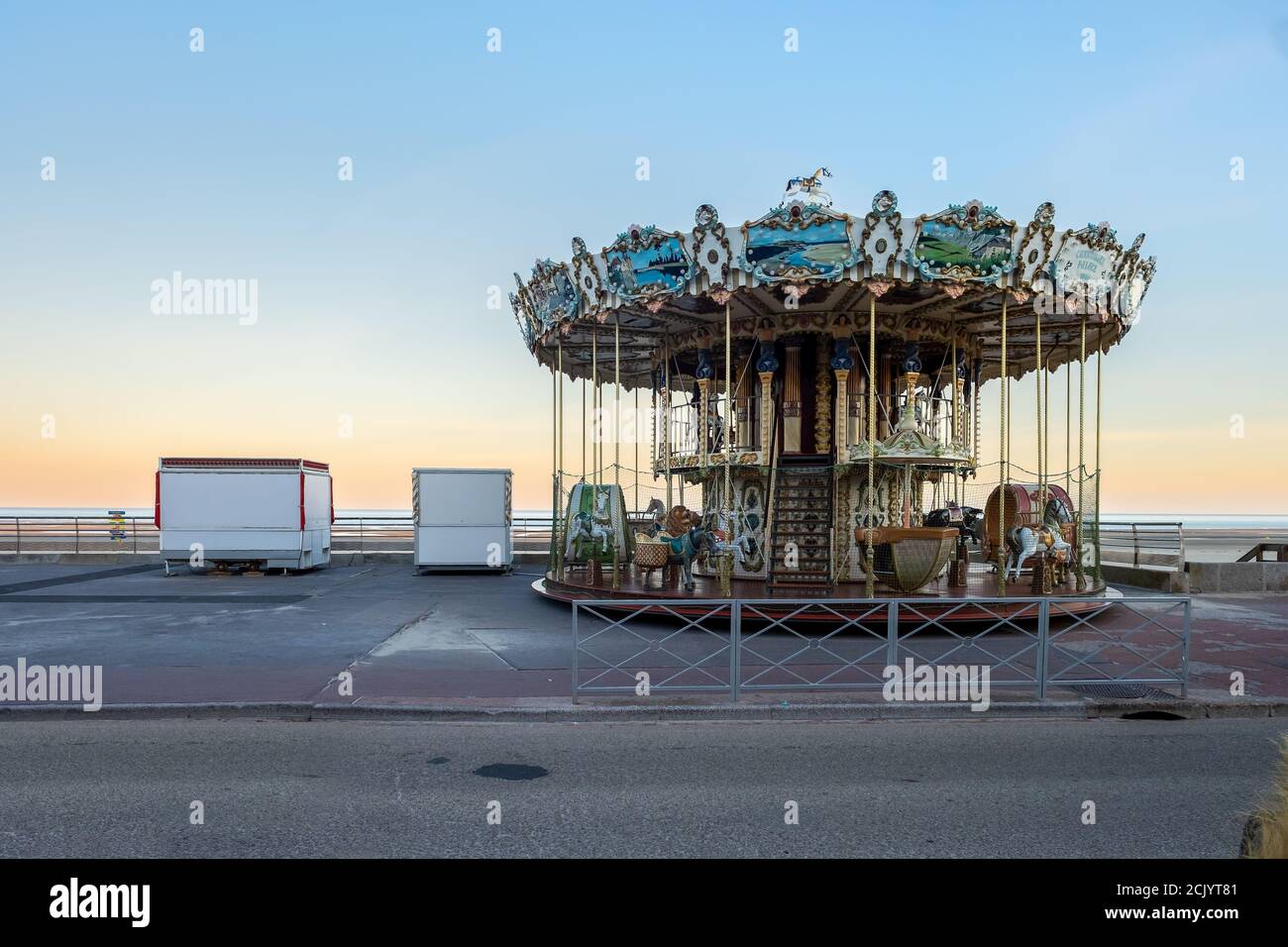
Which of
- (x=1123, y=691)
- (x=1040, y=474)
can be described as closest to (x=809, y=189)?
(x=1040, y=474)

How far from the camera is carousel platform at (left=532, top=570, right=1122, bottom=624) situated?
1411cm

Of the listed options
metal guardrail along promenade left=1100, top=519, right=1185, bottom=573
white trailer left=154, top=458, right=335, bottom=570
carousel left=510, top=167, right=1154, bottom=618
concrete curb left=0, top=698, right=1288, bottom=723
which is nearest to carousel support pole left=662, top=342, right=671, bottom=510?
carousel left=510, top=167, right=1154, bottom=618

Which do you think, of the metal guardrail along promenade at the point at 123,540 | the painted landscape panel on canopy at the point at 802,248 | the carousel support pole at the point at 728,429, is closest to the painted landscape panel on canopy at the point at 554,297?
the carousel support pole at the point at 728,429

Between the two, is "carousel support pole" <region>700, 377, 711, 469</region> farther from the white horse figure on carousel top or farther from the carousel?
the white horse figure on carousel top

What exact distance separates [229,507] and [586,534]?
1110 cm

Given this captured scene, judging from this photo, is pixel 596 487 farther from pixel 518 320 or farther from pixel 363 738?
pixel 363 738

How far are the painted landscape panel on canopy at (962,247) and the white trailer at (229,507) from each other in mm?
16850

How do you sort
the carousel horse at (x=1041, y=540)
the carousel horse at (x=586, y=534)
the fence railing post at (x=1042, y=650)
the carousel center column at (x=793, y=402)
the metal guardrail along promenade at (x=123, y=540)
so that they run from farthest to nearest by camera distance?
1. the metal guardrail along promenade at (x=123, y=540)
2. the carousel center column at (x=793, y=402)
3. the carousel horse at (x=586, y=534)
4. the carousel horse at (x=1041, y=540)
5. the fence railing post at (x=1042, y=650)

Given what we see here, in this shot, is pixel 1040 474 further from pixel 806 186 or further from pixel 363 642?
pixel 363 642

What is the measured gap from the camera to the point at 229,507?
76.5ft

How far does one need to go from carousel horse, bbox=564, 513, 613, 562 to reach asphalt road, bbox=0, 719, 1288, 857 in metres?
9.43

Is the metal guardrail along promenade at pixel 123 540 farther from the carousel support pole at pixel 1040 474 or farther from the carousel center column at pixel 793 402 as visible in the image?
the carousel support pole at pixel 1040 474

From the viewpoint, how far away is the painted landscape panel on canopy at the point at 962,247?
14.4m

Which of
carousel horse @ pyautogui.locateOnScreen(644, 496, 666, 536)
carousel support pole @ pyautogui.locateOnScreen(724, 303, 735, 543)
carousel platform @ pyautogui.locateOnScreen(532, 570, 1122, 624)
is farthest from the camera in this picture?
carousel horse @ pyautogui.locateOnScreen(644, 496, 666, 536)
